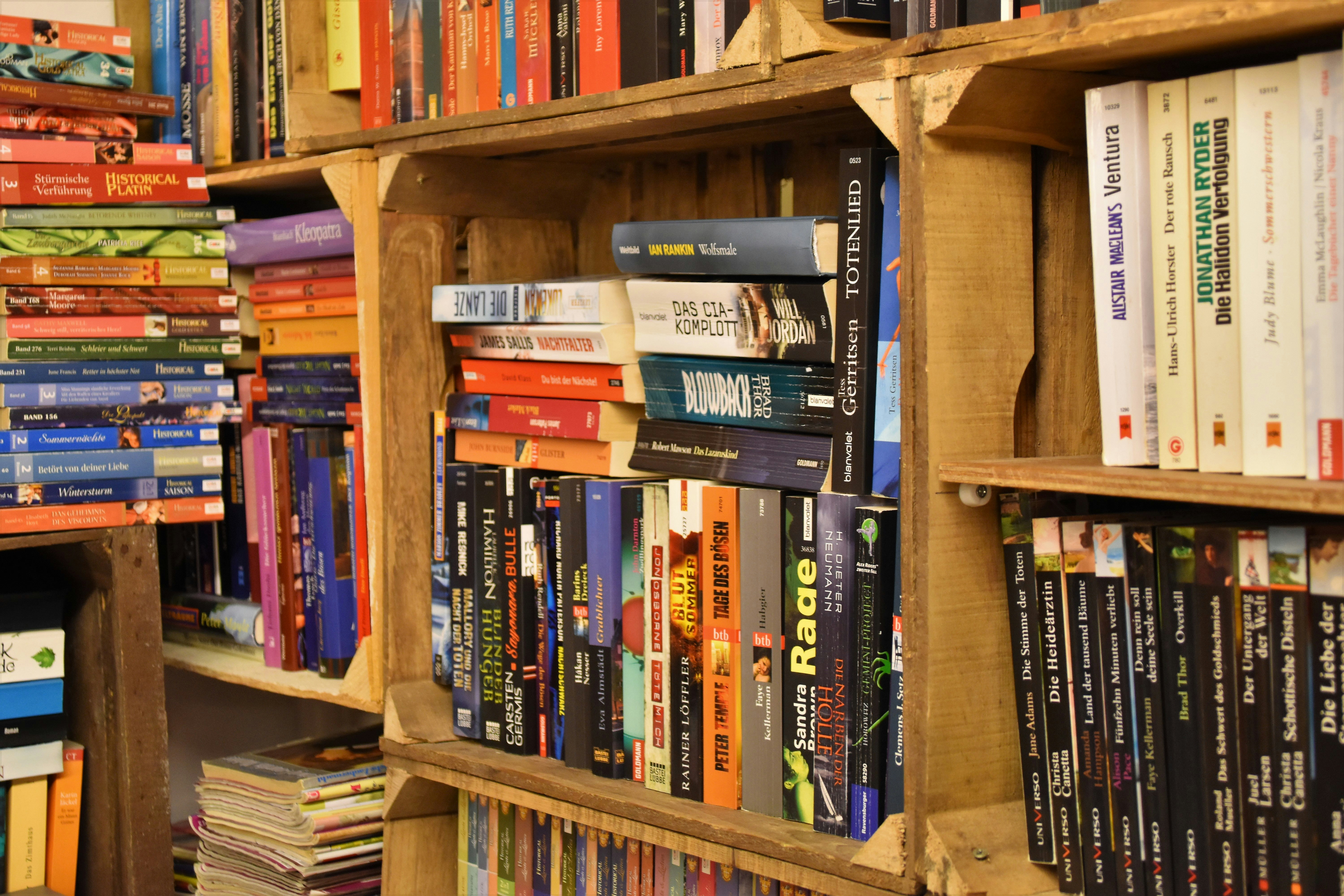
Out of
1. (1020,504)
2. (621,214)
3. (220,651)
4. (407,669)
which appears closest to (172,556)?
(220,651)

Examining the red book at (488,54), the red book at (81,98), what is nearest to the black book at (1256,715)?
the red book at (488,54)

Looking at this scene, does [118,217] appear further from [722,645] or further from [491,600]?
[722,645]

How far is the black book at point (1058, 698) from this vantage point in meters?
1.14

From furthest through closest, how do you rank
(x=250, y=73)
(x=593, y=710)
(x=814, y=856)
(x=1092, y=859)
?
(x=250, y=73) < (x=593, y=710) < (x=814, y=856) < (x=1092, y=859)

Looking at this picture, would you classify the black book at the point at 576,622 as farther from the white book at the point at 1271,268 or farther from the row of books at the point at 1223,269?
the white book at the point at 1271,268

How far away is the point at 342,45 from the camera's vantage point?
189cm

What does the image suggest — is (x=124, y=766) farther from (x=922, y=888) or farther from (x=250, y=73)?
(x=922, y=888)

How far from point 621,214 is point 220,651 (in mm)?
963

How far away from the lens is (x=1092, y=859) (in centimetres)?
112

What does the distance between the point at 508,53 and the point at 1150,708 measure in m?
1.02

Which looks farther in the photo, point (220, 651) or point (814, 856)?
point (220, 651)

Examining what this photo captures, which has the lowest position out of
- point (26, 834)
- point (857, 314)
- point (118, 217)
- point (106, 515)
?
point (26, 834)

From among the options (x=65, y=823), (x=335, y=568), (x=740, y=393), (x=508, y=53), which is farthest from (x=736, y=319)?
(x=65, y=823)

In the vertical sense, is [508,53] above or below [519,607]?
above
